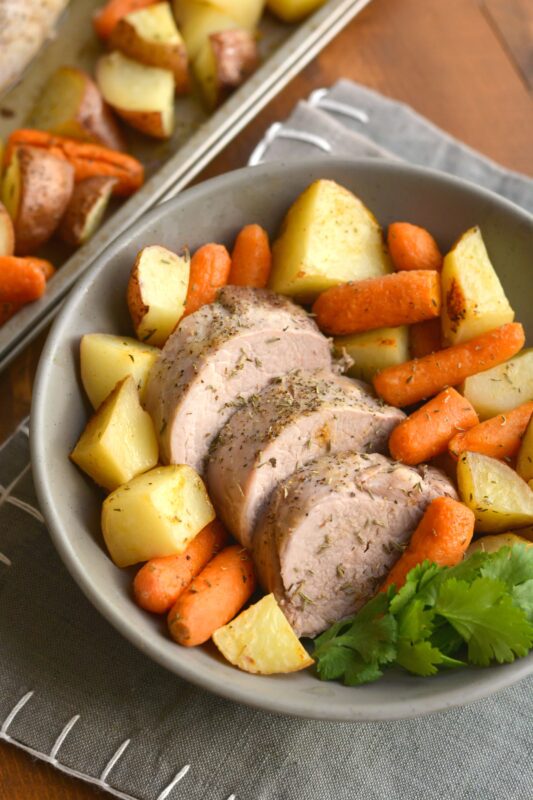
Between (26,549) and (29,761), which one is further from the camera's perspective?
(26,549)

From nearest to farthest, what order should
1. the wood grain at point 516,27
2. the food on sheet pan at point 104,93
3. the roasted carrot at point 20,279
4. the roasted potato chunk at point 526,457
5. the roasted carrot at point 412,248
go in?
the roasted potato chunk at point 526,457 → the roasted carrot at point 412,248 → the roasted carrot at point 20,279 → the food on sheet pan at point 104,93 → the wood grain at point 516,27

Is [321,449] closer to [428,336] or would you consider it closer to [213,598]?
[213,598]

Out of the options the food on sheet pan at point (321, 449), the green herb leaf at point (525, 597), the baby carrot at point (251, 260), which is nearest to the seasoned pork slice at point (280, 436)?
the food on sheet pan at point (321, 449)

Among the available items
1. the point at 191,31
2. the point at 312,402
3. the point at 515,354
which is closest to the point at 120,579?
the point at 312,402

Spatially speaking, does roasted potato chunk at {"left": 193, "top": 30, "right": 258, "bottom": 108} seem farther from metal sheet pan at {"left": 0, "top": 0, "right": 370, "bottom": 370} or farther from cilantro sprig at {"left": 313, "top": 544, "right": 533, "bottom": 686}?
cilantro sprig at {"left": 313, "top": 544, "right": 533, "bottom": 686}

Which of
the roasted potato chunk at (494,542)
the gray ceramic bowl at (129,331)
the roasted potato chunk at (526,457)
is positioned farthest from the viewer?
the roasted potato chunk at (526,457)

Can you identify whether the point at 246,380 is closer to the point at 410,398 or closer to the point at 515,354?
the point at 410,398

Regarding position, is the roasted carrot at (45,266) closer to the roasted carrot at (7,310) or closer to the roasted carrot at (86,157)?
the roasted carrot at (7,310)
